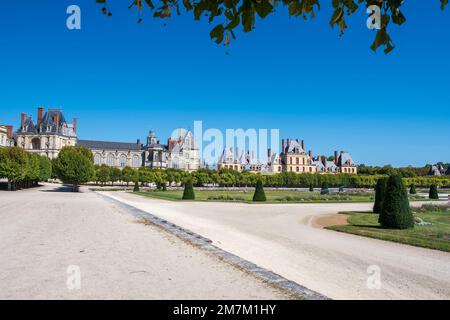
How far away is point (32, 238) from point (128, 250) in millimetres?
3025

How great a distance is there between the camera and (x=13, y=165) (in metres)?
42.5

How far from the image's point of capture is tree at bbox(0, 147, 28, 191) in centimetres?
4206

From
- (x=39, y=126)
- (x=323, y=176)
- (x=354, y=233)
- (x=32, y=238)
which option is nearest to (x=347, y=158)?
(x=323, y=176)

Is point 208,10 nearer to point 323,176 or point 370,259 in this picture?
point 370,259

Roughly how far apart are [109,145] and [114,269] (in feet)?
322

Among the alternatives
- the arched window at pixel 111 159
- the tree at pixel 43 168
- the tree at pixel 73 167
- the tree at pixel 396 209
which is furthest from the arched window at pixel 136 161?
the tree at pixel 396 209

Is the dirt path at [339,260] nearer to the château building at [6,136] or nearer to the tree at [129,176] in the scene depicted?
the tree at [129,176]

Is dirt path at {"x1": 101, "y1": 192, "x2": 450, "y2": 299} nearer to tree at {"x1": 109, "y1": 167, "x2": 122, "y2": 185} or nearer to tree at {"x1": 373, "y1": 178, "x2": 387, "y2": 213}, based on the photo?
tree at {"x1": 373, "y1": 178, "x2": 387, "y2": 213}

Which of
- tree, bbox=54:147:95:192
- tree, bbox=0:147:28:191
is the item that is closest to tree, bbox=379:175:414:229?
tree, bbox=54:147:95:192

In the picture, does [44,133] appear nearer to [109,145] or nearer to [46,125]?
[46,125]

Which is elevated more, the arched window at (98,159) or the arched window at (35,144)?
A: the arched window at (35,144)

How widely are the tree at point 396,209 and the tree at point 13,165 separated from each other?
130ft

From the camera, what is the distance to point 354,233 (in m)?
13.1

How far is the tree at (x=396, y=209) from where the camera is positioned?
14414 millimetres
